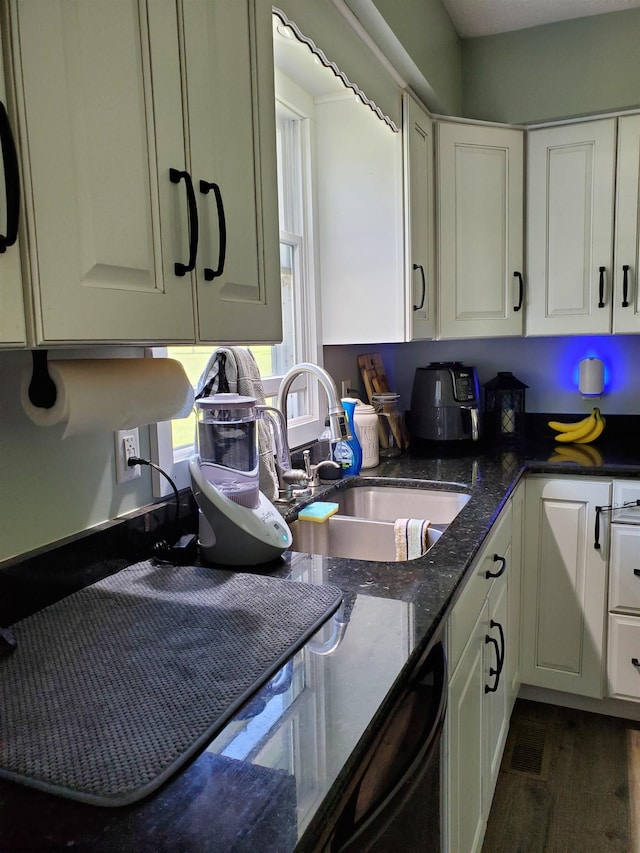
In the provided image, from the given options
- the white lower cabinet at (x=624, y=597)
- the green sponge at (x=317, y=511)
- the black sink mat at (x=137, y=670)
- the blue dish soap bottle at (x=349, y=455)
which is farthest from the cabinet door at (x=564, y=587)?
the black sink mat at (x=137, y=670)

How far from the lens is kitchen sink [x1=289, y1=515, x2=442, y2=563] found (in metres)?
1.71

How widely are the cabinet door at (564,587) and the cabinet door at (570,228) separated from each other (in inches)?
26.8

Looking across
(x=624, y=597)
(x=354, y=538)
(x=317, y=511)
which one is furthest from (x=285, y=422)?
(x=624, y=597)

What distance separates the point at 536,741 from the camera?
7.18 ft

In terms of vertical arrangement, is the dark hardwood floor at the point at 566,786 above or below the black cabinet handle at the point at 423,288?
below

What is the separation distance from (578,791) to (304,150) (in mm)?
2296

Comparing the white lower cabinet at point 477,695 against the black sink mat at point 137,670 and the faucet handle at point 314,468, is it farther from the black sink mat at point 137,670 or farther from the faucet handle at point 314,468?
the faucet handle at point 314,468

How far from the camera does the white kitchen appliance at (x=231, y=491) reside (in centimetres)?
125

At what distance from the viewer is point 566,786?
1.96 m

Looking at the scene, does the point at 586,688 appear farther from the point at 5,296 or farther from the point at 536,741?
the point at 5,296

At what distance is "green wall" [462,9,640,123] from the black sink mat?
86.4 inches

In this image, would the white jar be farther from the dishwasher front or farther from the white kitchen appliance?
the dishwasher front

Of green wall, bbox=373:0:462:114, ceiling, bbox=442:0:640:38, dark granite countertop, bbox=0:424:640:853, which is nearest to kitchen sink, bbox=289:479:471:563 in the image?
dark granite countertop, bbox=0:424:640:853

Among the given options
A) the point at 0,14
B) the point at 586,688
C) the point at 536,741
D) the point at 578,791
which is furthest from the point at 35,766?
the point at 586,688
